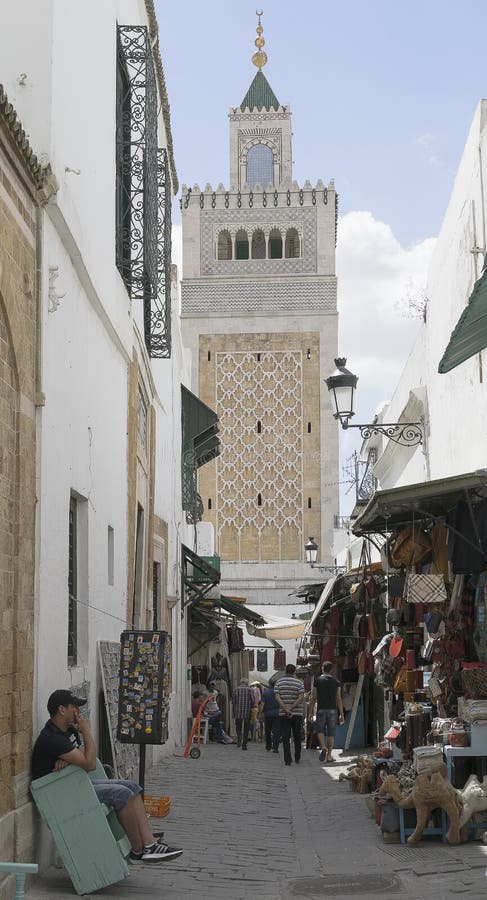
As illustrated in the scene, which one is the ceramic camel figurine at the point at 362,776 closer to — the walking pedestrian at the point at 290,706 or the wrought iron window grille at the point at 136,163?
the walking pedestrian at the point at 290,706

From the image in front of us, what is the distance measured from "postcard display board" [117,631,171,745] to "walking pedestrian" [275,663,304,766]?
19.4 ft

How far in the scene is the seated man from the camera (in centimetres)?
610

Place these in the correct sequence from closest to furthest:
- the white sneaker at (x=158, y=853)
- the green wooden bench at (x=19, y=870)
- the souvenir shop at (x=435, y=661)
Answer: the green wooden bench at (x=19, y=870) → the white sneaker at (x=158, y=853) → the souvenir shop at (x=435, y=661)

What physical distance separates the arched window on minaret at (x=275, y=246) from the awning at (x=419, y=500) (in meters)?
37.7

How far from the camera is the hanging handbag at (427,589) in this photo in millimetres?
8609

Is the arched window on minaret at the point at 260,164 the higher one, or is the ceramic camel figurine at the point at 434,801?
the arched window on minaret at the point at 260,164

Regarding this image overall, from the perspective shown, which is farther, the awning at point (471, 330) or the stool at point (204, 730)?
the stool at point (204, 730)

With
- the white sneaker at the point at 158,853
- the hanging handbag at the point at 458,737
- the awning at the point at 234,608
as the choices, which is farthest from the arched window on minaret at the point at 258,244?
the white sneaker at the point at 158,853

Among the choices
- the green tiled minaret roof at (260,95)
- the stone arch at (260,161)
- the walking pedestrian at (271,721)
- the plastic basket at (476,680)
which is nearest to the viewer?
the plastic basket at (476,680)

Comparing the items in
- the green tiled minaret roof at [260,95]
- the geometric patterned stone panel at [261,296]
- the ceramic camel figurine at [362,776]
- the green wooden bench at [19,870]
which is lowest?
the ceramic camel figurine at [362,776]

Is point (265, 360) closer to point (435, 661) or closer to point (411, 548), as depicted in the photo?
point (411, 548)

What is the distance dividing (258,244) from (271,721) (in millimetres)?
31290

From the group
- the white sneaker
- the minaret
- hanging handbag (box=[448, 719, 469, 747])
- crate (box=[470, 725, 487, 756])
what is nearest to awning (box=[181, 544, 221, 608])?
hanging handbag (box=[448, 719, 469, 747])

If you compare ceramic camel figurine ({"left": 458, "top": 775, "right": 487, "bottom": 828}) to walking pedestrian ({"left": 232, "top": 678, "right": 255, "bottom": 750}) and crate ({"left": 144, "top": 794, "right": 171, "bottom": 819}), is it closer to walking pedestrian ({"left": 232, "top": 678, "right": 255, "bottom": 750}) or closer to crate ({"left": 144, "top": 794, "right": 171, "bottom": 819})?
crate ({"left": 144, "top": 794, "right": 171, "bottom": 819})
